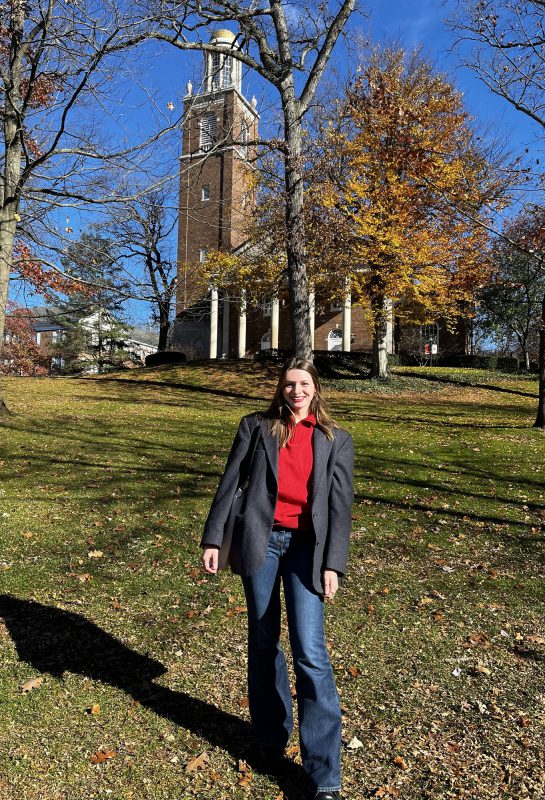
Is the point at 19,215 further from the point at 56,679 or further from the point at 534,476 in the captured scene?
the point at 534,476

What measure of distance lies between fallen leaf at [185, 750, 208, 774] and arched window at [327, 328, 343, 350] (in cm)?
3938

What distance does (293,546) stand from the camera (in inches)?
104

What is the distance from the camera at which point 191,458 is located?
9766mm

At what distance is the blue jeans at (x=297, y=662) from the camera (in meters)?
2.53

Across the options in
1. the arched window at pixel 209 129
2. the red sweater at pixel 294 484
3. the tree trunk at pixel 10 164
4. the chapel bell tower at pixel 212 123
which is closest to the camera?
the red sweater at pixel 294 484

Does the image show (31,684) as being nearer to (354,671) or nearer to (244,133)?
(354,671)

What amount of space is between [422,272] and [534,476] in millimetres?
13060

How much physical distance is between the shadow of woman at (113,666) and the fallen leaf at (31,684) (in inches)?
4.0

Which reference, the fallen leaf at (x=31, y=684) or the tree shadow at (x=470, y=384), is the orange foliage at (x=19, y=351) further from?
the fallen leaf at (x=31, y=684)

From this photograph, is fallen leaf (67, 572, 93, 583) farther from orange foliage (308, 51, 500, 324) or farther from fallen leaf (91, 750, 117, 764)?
orange foliage (308, 51, 500, 324)

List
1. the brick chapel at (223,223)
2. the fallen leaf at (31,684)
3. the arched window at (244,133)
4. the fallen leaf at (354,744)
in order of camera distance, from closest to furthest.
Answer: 1. the fallen leaf at (354,744)
2. the fallen leaf at (31,684)
3. the brick chapel at (223,223)
4. the arched window at (244,133)

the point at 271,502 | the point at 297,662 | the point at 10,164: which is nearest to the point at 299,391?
the point at 271,502

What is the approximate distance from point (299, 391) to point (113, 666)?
236 cm

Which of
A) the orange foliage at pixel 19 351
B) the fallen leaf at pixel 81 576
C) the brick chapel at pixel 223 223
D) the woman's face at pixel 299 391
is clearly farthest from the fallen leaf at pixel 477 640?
the orange foliage at pixel 19 351
